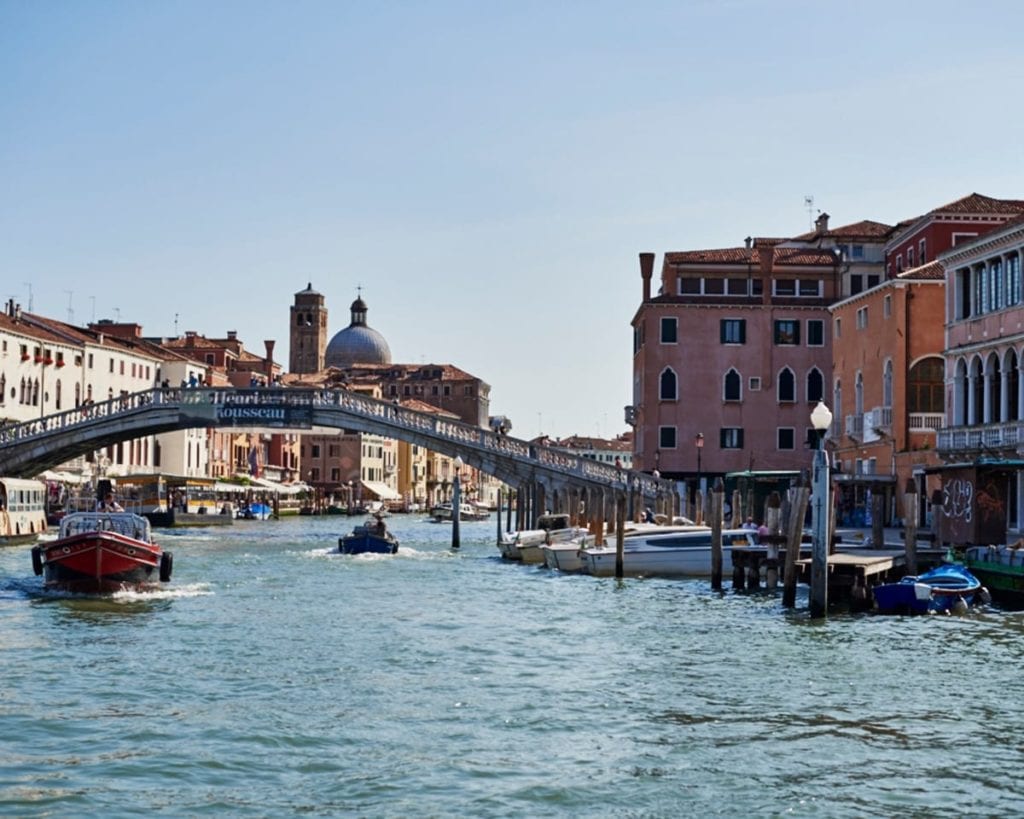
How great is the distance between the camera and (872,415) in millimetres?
37719

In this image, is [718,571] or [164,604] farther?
[718,571]

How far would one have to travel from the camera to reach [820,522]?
62.9 ft

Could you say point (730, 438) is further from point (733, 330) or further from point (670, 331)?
point (670, 331)

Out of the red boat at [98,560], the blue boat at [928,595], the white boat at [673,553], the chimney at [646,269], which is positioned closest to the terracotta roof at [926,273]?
the white boat at [673,553]

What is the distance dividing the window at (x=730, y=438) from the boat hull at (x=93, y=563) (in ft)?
84.6

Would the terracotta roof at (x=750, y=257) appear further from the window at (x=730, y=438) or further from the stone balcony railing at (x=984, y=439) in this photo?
the stone balcony railing at (x=984, y=439)

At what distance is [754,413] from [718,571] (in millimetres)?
23263

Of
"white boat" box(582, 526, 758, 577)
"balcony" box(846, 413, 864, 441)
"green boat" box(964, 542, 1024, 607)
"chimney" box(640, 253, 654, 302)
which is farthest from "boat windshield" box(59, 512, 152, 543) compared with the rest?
"chimney" box(640, 253, 654, 302)

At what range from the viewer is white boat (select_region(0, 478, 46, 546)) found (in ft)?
124

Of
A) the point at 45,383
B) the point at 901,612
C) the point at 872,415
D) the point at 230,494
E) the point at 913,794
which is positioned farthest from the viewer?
the point at 230,494

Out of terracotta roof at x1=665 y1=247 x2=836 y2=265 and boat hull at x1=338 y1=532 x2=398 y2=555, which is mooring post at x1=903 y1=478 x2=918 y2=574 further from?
terracotta roof at x1=665 y1=247 x2=836 y2=265

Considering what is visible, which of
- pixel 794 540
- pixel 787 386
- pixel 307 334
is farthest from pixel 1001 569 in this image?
pixel 307 334

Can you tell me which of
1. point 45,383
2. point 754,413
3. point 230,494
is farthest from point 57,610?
point 230,494

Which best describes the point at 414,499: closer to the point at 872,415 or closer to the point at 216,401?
the point at 216,401
